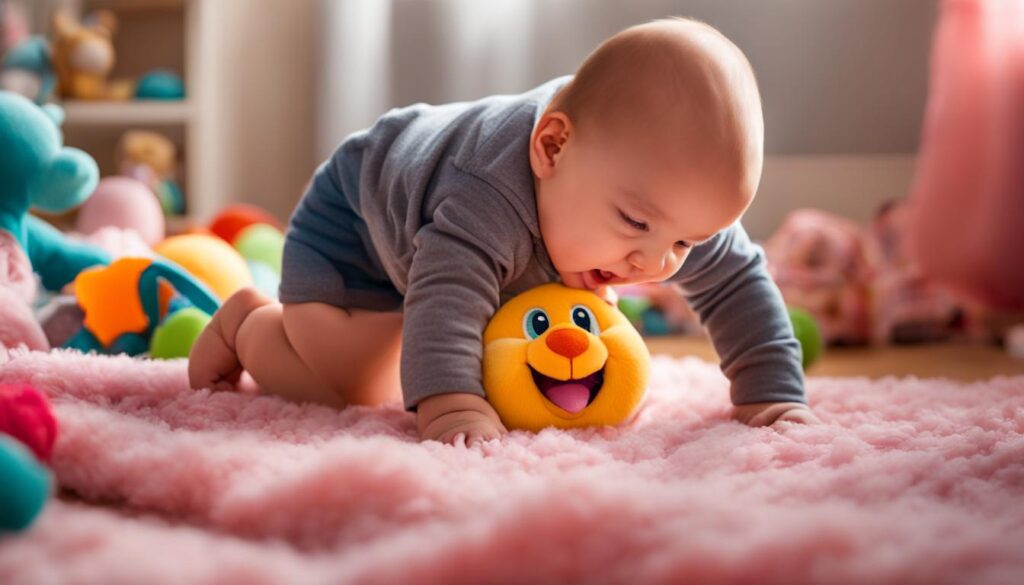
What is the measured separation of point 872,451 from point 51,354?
0.72 metres

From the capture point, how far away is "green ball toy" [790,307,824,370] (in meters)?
1.43

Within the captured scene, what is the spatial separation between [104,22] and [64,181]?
1642 millimetres

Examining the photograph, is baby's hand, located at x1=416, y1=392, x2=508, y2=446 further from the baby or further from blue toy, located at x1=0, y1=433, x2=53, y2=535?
blue toy, located at x1=0, y1=433, x2=53, y2=535

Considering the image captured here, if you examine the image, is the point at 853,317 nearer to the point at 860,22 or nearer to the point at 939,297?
the point at 939,297

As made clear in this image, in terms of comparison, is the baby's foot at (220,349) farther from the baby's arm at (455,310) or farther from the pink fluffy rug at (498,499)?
the baby's arm at (455,310)

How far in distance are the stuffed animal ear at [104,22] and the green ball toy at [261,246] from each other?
1065 mm

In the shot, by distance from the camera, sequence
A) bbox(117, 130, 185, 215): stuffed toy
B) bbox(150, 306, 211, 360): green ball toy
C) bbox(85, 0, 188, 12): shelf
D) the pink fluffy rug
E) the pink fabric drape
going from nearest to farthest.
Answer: the pink fluffy rug → bbox(150, 306, 211, 360): green ball toy → the pink fabric drape → bbox(117, 130, 185, 215): stuffed toy → bbox(85, 0, 188, 12): shelf

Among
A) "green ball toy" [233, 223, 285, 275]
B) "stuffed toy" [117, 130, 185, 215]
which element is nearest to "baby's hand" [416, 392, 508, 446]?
"green ball toy" [233, 223, 285, 275]

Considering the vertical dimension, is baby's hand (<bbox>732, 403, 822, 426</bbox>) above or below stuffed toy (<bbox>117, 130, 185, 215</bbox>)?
above

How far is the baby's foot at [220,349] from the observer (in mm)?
995

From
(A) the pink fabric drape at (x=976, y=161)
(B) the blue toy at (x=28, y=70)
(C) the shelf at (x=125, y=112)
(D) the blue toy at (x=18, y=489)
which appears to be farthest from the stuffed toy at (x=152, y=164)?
(D) the blue toy at (x=18, y=489)

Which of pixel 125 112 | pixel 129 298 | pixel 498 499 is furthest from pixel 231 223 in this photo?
pixel 498 499

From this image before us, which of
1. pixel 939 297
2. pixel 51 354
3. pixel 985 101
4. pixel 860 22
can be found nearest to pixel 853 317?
pixel 939 297

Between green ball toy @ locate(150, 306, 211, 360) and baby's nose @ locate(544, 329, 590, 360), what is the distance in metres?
0.47
